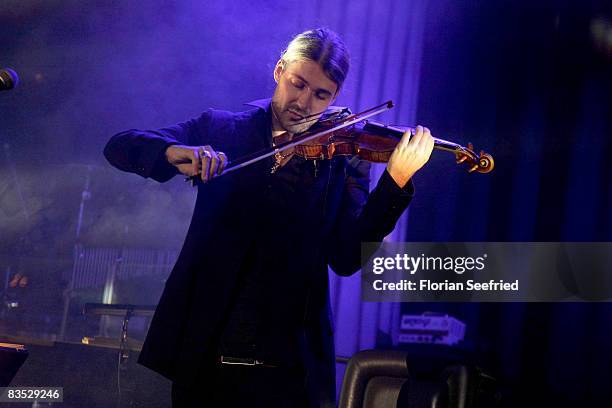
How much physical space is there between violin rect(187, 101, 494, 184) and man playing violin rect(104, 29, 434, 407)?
3 centimetres

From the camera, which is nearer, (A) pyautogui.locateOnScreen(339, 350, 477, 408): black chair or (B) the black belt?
(A) pyautogui.locateOnScreen(339, 350, 477, 408): black chair

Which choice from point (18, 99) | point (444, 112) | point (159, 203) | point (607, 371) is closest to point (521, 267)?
point (607, 371)

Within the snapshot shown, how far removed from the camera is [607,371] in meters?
2.53

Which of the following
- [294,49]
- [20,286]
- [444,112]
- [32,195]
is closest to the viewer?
[294,49]

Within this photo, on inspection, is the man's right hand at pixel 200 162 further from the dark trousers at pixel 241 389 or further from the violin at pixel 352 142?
the dark trousers at pixel 241 389

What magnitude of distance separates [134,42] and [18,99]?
1.06 m

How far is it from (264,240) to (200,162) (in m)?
0.27

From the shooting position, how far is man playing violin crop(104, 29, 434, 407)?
4.93 feet

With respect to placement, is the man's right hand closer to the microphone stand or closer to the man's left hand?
the man's left hand

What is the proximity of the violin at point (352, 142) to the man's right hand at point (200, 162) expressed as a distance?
258 millimetres

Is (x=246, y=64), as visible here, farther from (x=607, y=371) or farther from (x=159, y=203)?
(x=607, y=371)

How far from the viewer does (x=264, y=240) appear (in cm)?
163

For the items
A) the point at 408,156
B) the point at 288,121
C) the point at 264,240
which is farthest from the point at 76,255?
the point at 408,156

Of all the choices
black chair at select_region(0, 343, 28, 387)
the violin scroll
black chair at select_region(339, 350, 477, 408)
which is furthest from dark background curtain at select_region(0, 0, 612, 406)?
black chair at select_region(0, 343, 28, 387)
